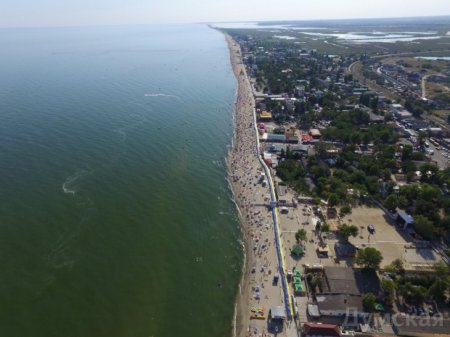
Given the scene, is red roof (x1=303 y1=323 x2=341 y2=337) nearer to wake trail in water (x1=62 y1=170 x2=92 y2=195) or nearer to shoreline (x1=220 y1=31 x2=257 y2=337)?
shoreline (x1=220 y1=31 x2=257 y2=337)

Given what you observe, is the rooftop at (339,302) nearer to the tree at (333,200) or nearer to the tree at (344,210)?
the tree at (344,210)

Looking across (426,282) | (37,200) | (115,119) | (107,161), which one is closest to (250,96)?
(115,119)

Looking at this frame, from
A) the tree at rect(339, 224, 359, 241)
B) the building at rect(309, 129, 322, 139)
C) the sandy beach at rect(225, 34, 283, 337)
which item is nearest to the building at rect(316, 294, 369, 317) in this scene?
the sandy beach at rect(225, 34, 283, 337)

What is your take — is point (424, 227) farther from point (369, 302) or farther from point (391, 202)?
point (369, 302)

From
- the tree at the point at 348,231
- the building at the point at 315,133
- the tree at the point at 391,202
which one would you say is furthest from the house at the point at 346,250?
the building at the point at 315,133

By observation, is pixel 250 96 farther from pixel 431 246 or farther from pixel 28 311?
pixel 28 311
